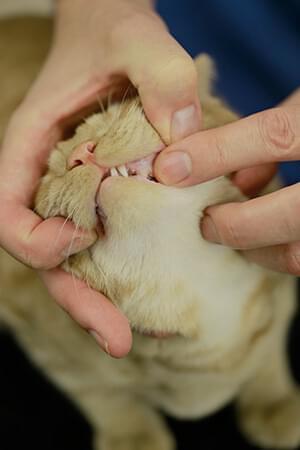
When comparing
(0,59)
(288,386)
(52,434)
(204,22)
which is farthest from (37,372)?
(204,22)

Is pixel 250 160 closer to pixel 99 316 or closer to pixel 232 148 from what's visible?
pixel 232 148

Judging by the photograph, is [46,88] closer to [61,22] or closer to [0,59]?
[61,22]

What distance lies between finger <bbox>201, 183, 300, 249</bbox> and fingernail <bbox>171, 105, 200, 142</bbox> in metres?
0.09

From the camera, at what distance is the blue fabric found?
1118 millimetres

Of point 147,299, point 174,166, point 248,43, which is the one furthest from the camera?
point 248,43

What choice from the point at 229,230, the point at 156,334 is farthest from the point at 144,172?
the point at 156,334

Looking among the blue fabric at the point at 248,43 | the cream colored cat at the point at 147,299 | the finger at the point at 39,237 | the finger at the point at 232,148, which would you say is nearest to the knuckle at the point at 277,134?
the finger at the point at 232,148

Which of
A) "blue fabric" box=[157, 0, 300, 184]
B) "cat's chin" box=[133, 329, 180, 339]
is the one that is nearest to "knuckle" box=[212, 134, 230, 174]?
"cat's chin" box=[133, 329, 180, 339]

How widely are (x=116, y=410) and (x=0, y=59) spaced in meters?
0.66

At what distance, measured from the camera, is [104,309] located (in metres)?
0.72

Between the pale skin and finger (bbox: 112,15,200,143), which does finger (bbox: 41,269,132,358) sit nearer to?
the pale skin

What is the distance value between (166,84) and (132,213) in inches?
5.3

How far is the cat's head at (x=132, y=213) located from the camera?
26.4 inches

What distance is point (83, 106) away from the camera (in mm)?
817
